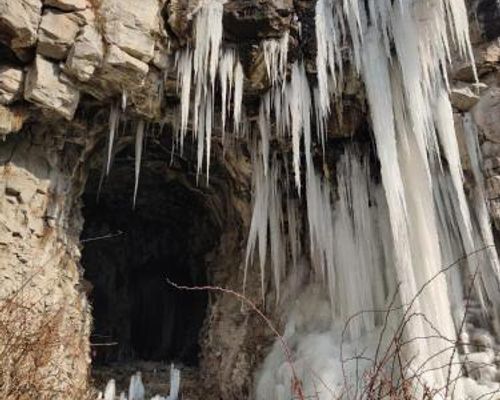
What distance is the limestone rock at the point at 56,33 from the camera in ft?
16.7

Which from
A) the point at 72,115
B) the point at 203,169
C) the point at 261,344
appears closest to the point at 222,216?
the point at 203,169

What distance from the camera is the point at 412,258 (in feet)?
17.8

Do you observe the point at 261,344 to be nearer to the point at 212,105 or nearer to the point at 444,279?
the point at 444,279

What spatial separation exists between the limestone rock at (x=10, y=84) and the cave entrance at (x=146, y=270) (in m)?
4.06

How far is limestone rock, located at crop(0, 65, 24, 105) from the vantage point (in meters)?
5.10

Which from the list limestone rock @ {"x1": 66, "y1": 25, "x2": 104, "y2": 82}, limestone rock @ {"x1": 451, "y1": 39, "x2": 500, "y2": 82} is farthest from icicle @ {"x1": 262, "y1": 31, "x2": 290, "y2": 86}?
limestone rock @ {"x1": 451, "y1": 39, "x2": 500, "y2": 82}

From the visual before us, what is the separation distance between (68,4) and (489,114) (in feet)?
16.3

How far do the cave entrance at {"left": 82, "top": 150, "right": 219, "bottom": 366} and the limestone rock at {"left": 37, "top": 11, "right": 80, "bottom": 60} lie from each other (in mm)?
4170

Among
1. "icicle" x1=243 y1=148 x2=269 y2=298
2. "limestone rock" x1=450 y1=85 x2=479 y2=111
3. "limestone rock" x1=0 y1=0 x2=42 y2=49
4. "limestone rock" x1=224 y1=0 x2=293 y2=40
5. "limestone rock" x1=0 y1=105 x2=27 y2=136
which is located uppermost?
"limestone rock" x1=224 y1=0 x2=293 y2=40

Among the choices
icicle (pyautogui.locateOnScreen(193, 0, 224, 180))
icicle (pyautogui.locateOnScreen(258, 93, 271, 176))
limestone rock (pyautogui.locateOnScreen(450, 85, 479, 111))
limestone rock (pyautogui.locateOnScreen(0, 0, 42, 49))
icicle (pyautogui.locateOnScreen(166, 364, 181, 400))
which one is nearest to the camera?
limestone rock (pyautogui.locateOnScreen(0, 0, 42, 49))

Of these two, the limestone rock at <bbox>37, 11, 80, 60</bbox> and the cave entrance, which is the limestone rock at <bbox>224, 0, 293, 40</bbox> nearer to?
the limestone rock at <bbox>37, 11, 80, 60</bbox>

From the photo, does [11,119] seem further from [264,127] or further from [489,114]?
[489,114]

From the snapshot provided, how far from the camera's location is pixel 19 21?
4.91m

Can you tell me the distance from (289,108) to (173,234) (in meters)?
5.40
